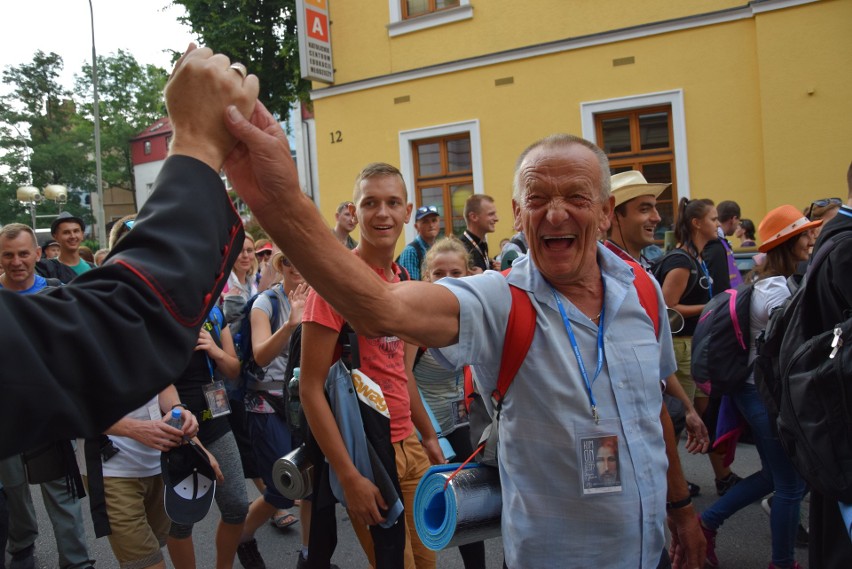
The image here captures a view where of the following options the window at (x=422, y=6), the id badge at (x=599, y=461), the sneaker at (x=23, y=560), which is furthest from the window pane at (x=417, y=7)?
the id badge at (x=599, y=461)

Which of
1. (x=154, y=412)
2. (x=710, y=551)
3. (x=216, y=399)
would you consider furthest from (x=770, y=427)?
(x=154, y=412)

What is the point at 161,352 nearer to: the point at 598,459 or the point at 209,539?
the point at 598,459

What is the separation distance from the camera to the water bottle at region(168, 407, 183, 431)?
3318 mm

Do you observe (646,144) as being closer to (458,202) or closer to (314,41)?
(458,202)

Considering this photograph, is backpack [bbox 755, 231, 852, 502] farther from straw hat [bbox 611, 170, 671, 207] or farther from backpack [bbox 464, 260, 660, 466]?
straw hat [bbox 611, 170, 671, 207]

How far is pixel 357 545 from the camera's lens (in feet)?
14.8

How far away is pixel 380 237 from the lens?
3.07 meters

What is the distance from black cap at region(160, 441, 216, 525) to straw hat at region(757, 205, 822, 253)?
3122mm

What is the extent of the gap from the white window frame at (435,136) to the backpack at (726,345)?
831 centimetres

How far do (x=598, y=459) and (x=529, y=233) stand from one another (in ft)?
2.12

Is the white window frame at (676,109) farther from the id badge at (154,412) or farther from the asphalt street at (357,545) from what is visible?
the id badge at (154,412)

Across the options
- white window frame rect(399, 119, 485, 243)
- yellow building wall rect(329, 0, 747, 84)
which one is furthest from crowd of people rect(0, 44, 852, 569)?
white window frame rect(399, 119, 485, 243)

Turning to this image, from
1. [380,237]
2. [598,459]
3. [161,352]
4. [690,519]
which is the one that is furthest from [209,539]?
[161,352]

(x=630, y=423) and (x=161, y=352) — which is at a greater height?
(x=161, y=352)
